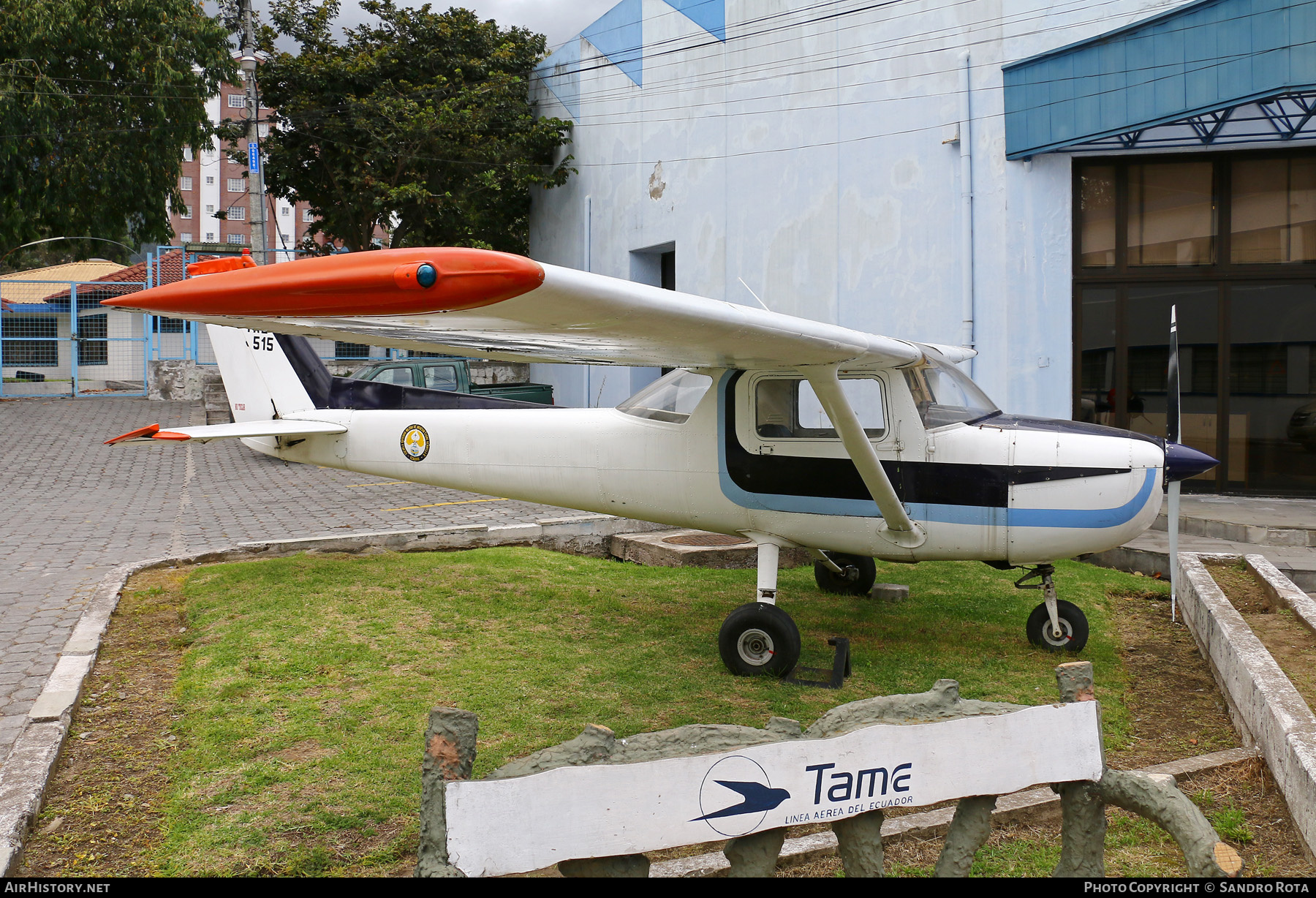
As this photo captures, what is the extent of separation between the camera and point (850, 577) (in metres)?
7.76

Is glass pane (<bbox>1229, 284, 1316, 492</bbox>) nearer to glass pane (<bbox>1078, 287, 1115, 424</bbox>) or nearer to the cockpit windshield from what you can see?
glass pane (<bbox>1078, 287, 1115, 424</bbox>)

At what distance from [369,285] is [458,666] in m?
3.27

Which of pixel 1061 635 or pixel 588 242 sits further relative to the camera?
pixel 588 242

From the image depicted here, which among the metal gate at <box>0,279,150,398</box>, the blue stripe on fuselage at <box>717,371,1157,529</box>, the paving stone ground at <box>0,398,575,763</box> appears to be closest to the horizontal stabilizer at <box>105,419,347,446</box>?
the paving stone ground at <box>0,398,575,763</box>

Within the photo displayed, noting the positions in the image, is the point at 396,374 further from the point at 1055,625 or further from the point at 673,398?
the point at 1055,625

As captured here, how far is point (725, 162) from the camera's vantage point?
17.3 meters

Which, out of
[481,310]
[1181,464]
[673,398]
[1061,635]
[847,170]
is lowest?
[1061,635]

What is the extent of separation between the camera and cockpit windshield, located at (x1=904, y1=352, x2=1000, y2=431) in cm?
603

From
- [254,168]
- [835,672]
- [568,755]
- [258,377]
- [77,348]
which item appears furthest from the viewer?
[77,348]

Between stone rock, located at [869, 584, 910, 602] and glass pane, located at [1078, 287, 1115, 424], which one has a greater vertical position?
glass pane, located at [1078, 287, 1115, 424]

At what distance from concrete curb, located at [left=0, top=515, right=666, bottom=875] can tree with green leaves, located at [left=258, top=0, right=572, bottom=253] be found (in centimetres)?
1448

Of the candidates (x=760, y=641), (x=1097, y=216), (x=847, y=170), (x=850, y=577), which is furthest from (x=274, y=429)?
(x=1097, y=216)

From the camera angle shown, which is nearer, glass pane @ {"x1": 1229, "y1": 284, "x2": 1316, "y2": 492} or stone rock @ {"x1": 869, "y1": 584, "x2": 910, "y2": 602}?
stone rock @ {"x1": 869, "y1": 584, "x2": 910, "y2": 602}

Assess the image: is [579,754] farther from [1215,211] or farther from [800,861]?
[1215,211]
